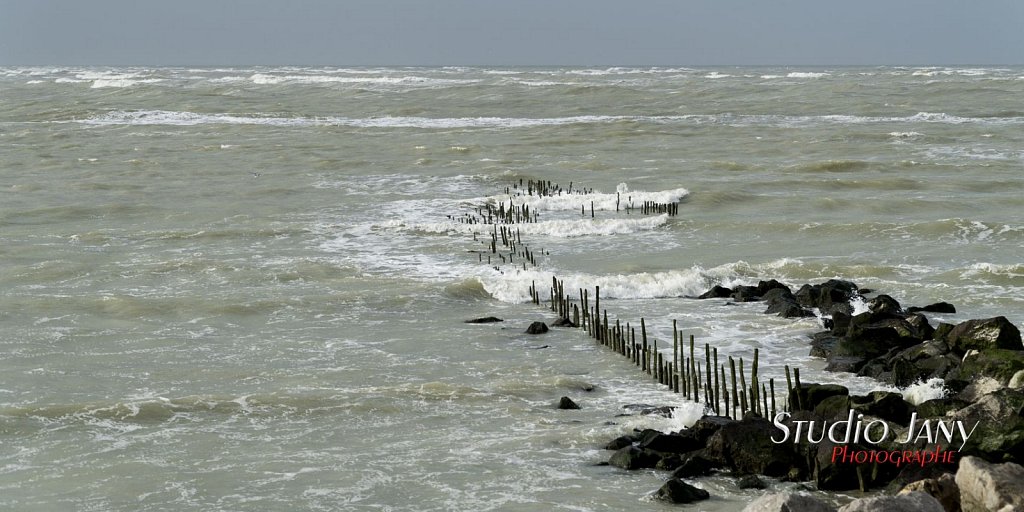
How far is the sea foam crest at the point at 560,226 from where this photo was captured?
25812mm

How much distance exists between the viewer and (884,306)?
1662cm

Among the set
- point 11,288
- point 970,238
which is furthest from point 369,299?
point 970,238

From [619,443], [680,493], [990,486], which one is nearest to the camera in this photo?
[990,486]

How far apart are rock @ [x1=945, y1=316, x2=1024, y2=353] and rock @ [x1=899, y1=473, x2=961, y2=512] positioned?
18.1 feet

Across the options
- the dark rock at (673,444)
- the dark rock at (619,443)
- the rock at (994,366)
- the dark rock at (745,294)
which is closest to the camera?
the dark rock at (673,444)

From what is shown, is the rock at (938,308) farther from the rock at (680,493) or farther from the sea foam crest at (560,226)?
the sea foam crest at (560,226)

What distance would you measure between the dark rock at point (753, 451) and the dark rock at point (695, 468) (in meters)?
0.09

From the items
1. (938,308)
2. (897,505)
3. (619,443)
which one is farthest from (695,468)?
(938,308)

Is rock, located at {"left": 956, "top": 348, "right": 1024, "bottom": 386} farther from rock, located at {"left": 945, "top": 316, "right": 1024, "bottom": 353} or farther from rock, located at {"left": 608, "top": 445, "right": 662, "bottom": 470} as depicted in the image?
rock, located at {"left": 608, "top": 445, "right": 662, "bottom": 470}

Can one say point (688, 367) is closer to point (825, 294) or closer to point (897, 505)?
point (825, 294)

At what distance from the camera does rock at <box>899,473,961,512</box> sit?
8.45m

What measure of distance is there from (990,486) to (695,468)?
10.6 ft

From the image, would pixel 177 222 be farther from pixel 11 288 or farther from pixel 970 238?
pixel 970 238

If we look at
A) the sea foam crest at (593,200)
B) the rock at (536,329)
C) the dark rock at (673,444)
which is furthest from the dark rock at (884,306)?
the sea foam crest at (593,200)
